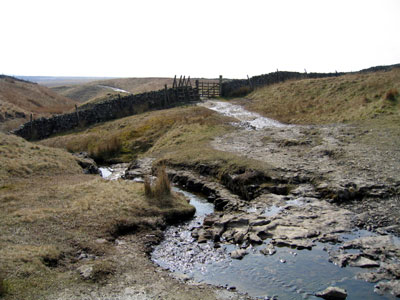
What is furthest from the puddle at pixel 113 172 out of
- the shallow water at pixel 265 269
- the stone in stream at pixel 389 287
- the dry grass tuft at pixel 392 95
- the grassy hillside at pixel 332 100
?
the dry grass tuft at pixel 392 95

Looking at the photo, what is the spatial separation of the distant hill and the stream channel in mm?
34113

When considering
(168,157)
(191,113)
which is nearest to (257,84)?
(191,113)

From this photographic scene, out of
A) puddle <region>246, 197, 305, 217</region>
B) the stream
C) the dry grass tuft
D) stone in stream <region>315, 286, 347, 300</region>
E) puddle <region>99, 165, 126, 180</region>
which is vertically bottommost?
puddle <region>99, 165, 126, 180</region>

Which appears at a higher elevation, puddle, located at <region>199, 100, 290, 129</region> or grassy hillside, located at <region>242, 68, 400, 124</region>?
grassy hillside, located at <region>242, 68, 400, 124</region>

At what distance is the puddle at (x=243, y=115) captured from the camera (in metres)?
30.0

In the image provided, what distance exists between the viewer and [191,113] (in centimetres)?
3422

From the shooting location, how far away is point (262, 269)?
10.2 metres

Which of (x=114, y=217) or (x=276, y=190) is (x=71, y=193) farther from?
(x=276, y=190)

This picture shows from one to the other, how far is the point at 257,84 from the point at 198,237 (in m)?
38.3

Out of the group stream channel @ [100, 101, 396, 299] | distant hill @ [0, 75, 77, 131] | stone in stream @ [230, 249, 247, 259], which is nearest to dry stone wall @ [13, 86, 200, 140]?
distant hill @ [0, 75, 77, 131]

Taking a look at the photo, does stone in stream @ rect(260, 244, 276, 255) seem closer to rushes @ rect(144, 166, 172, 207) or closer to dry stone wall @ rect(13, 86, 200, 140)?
rushes @ rect(144, 166, 172, 207)

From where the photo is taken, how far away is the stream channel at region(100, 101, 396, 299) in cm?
909

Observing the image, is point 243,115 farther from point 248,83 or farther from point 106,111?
point 248,83

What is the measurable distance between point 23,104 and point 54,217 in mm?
45186
